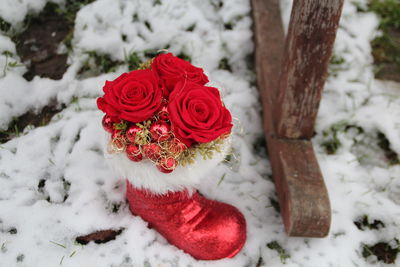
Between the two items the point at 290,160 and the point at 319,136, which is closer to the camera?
the point at 290,160

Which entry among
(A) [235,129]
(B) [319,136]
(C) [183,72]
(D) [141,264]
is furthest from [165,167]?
(B) [319,136]

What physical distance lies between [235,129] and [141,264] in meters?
0.69

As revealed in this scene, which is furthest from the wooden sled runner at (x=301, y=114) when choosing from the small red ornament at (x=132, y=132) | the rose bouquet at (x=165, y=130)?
the small red ornament at (x=132, y=132)

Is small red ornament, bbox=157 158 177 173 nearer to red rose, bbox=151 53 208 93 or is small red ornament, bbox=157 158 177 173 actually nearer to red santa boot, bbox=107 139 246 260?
red santa boot, bbox=107 139 246 260

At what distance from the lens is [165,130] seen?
978 millimetres

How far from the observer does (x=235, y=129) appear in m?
1.68

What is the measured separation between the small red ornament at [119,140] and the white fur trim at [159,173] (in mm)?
35

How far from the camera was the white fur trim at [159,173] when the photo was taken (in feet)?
3.44

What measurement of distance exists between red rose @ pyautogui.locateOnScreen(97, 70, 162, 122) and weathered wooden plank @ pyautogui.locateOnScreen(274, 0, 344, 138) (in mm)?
501

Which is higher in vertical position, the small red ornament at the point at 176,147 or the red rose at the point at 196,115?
the red rose at the point at 196,115

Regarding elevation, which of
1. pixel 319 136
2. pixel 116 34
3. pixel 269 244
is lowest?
pixel 269 244

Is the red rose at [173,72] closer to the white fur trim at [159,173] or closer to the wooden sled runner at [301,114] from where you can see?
the white fur trim at [159,173]

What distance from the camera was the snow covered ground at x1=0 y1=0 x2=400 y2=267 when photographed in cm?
131

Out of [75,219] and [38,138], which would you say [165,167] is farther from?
[38,138]
